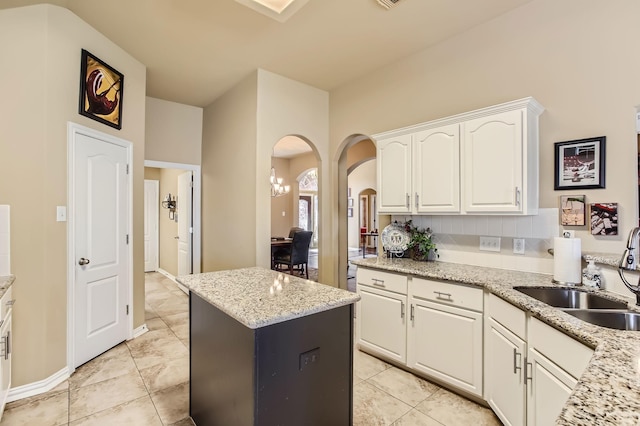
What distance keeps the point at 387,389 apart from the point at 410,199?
157cm

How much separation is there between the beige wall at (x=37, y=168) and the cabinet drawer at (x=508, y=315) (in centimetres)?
325

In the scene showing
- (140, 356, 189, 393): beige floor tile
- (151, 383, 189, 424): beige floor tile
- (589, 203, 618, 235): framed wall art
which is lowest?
(140, 356, 189, 393): beige floor tile

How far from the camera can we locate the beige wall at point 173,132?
454cm

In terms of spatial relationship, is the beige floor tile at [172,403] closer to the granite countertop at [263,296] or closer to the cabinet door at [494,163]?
the granite countertop at [263,296]

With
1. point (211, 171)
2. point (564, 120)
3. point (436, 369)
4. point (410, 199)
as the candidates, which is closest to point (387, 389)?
point (436, 369)

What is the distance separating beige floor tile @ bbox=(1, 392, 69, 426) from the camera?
80.7 inches

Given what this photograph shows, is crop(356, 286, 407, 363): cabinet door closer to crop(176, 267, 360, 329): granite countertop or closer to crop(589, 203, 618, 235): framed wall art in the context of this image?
crop(176, 267, 360, 329): granite countertop

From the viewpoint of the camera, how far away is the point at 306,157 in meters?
8.93

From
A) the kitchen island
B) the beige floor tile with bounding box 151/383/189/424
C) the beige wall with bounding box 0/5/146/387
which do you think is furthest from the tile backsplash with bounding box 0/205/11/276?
the kitchen island

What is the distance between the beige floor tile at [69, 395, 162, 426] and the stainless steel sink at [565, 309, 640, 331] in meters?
2.55

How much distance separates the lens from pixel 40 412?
2.14m

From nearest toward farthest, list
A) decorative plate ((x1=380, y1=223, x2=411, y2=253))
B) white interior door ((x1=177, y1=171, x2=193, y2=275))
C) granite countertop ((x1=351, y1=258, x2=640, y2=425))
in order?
granite countertop ((x1=351, y1=258, x2=640, y2=425)) < decorative plate ((x1=380, y1=223, x2=411, y2=253)) < white interior door ((x1=177, y1=171, x2=193, y2=275))

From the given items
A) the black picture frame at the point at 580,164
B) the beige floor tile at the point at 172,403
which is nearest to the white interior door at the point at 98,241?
the beige floor tile at the point at 172,403

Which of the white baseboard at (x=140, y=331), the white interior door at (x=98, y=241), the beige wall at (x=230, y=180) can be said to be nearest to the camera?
the white interior door at (x=98, y=241)
